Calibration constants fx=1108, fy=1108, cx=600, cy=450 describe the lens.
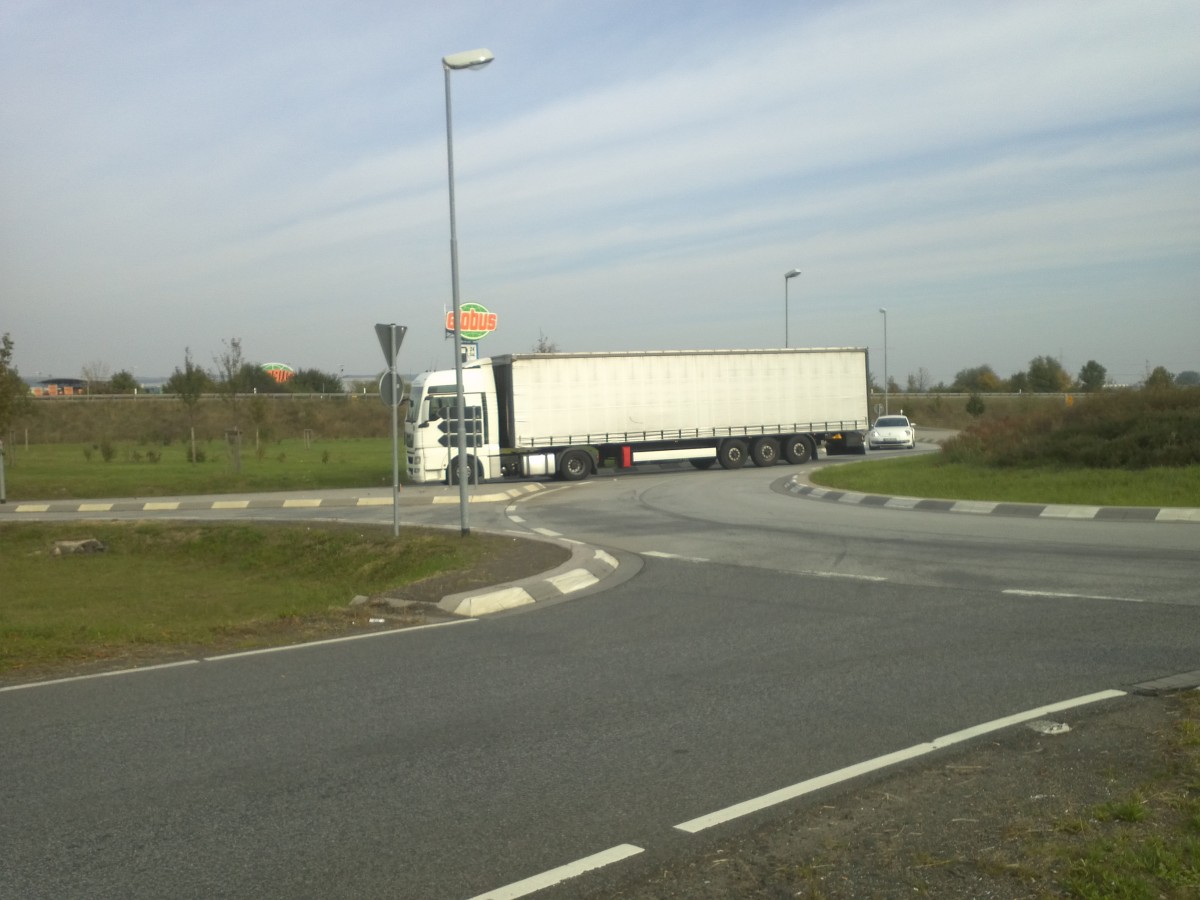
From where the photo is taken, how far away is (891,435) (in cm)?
4503

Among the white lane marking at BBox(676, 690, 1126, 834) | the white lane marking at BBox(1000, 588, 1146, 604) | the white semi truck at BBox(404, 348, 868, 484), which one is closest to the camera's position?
the white lane marking at BBox(676, 690, 1126, 834)

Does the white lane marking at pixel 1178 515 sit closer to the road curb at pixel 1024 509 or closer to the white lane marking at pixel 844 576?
the road curb at pixel 1024 509

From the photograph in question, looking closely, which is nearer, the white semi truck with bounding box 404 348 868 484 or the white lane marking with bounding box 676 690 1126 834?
the white lane marking with bounding box 676 690 1126 834

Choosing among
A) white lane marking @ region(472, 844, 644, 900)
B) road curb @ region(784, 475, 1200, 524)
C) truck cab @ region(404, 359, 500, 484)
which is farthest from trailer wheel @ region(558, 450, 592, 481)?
white lane marking @ region(472, 844, 644, 900)

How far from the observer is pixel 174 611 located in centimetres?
1301

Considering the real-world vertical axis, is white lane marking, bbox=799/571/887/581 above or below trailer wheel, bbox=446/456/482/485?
below

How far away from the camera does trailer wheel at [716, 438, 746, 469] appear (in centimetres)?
3466

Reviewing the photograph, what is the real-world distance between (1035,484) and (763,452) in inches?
586

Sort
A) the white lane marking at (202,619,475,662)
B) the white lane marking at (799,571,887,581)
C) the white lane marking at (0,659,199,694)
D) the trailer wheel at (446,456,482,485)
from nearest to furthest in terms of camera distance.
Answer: the white lane marking at (0,659,199,694) → the white lane marking at (202,619,475,662) → the white lane marking at (799,571,887,581) → the trailer wheel at (446,456,482,485)

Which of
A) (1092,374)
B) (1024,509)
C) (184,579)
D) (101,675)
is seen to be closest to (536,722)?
(101,675)

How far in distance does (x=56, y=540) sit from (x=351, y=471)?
45.4 feet

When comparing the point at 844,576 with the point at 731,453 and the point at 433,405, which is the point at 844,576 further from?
the point at 731,453

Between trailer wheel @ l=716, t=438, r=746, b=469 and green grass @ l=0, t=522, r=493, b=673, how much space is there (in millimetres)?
17941

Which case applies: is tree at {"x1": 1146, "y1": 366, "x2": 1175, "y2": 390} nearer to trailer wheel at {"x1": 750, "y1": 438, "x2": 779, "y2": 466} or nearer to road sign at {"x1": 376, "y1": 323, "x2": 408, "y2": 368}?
trailer wheel at {"x1": 750, "y1": 438, "x2": 779, "y2": 466}
